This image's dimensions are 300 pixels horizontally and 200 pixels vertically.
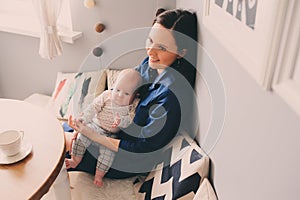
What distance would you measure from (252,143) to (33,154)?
844 mm

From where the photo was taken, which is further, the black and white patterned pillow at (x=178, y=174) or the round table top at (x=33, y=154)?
the black and white patterned pillow at (x=178, y=174)

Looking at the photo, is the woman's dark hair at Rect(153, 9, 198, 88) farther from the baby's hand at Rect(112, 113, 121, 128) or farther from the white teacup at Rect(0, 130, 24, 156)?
the white teacup at Rect(0, 130, 24, 156)

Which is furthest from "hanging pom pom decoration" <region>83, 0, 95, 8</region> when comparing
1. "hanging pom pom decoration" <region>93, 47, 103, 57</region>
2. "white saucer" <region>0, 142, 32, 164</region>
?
"white saucer" <region>0, 142, 32, 164</region>

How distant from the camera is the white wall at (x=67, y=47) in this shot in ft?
6.40

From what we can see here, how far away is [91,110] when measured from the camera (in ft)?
5.54

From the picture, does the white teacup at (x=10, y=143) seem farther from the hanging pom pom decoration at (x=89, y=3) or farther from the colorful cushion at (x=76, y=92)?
the hanging pom pom decoration at (x=89, y=3)

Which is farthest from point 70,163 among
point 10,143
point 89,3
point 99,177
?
point 89,3

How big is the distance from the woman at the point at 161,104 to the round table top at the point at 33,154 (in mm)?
191

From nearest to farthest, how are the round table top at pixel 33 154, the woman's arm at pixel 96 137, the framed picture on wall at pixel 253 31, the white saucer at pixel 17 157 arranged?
the framed picture on wall at pixel 253 31
the round table top at pixel 33 154
the white saucer at pixel 17 157
the woman's arm at pixel 96 137

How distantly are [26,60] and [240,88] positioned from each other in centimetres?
185

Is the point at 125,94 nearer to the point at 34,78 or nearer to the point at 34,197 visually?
the point at 34,197

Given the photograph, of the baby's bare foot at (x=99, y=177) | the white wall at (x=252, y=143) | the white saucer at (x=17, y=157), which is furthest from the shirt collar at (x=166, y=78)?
the white saucer at (x=17, y=157)

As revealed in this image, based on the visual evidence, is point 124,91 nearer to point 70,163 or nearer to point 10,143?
point 70,163

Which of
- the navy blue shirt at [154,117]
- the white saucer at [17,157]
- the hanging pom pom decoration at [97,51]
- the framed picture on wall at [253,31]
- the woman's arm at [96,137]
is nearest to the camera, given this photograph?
the framed picture on wall at [253,31]
